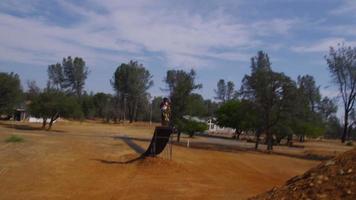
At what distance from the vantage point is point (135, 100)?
13788 centimetres

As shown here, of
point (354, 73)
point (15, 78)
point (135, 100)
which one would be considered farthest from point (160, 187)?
point (135, 100)

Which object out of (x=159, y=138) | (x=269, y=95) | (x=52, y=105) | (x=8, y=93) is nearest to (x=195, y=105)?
(x=269, y=95)

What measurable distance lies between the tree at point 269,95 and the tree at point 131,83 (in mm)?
85932

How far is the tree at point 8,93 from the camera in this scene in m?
75.3

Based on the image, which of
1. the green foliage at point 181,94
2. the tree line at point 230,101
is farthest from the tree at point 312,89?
the green foliage at point 181,94

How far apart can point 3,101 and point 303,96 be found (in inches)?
1779

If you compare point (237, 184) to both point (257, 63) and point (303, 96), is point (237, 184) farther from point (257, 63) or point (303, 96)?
point (257, 63)

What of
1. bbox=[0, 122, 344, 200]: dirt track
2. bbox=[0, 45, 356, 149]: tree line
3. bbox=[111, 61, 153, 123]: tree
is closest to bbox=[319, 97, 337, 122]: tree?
bbox=[0, 45, 356, 149]: tree line

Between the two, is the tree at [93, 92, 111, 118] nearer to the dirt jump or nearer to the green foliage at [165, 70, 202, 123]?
the green foliage at [165, 70, 202, 123]

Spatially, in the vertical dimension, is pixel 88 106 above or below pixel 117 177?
above

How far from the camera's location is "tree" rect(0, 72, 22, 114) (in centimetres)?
7531

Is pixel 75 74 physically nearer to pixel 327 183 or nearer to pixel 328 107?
pixel 328 107

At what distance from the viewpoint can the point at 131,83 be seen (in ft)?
441

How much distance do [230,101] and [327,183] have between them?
7750cm
